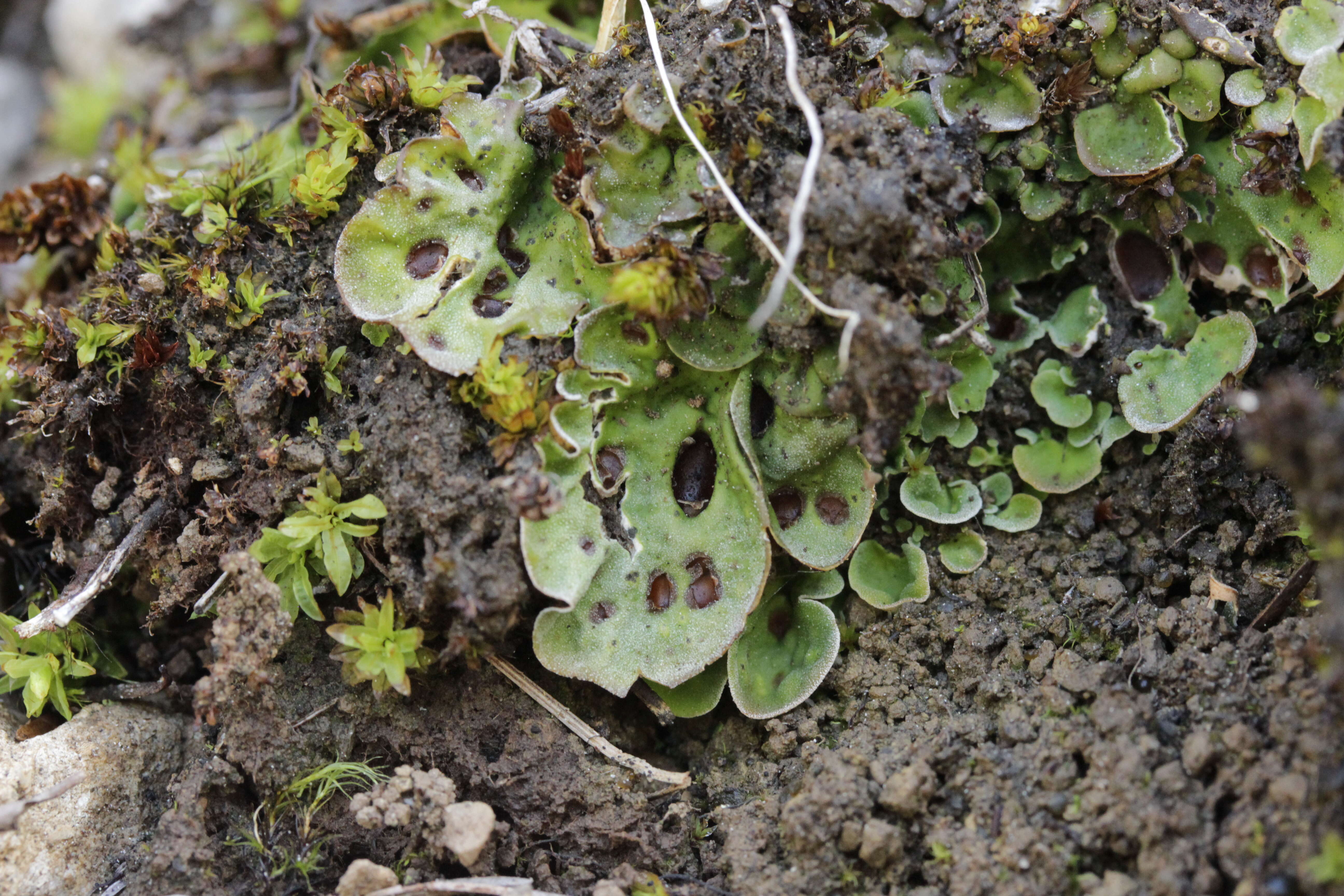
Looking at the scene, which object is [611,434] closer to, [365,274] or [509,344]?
[509,344]

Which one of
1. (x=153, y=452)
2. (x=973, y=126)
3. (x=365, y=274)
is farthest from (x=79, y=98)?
(x=973, y=126)

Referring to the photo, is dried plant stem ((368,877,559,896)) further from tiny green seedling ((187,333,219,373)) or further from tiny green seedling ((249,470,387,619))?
tiny green seedling ((187,333,219,373))

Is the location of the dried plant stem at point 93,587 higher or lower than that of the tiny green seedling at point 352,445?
lower

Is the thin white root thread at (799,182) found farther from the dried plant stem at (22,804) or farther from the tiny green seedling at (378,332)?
the dried plant stem at (22,804)

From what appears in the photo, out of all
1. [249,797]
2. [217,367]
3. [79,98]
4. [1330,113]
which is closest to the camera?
[1330,113]

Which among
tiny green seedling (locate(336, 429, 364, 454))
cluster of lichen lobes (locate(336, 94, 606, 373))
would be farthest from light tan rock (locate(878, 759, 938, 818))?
tiny green seedling (locate(336, 429, 364, 454))

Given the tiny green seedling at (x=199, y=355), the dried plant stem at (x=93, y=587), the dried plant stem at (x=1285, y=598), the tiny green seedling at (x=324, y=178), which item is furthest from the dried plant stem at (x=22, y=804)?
the dried plant stem at (x=1285, y=598)

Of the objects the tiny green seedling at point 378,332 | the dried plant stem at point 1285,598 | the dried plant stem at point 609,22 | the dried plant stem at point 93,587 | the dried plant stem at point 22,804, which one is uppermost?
the dried plant stem at point 609,22
